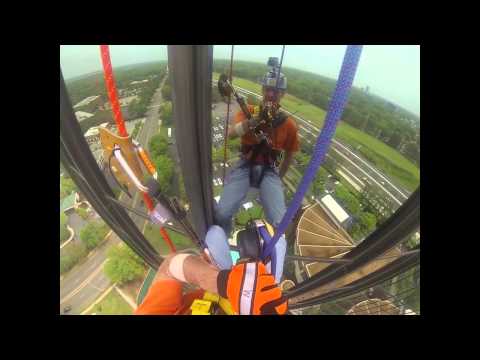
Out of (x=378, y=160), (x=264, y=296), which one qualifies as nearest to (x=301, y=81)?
(x=264, y=296)

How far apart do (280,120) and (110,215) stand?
76.0 inches

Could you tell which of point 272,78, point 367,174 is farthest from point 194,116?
point 367,174

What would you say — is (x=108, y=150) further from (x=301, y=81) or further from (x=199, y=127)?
(x=301, y=81)

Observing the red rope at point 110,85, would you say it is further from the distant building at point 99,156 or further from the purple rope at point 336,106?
the purple rope at point 336,106

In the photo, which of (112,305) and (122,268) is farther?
(122,268)

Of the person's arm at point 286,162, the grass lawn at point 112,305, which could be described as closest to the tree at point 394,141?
the person's arm at point 286,162

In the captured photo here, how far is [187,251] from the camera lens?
1.69 meters

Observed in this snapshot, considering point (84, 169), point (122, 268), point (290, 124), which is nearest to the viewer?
point (84, 169)

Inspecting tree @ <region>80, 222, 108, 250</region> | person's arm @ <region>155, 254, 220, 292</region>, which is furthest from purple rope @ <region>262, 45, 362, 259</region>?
tree @ <region>80, 222, 108, 250</region>

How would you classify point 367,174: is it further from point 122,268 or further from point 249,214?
point 122,268

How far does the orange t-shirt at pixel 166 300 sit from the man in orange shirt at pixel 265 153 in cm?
86

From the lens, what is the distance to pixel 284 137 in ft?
7.11

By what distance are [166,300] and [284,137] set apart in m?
1.70

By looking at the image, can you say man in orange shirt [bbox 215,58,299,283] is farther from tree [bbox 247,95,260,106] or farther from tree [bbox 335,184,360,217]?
tree [bbox 335,184,360,217]
